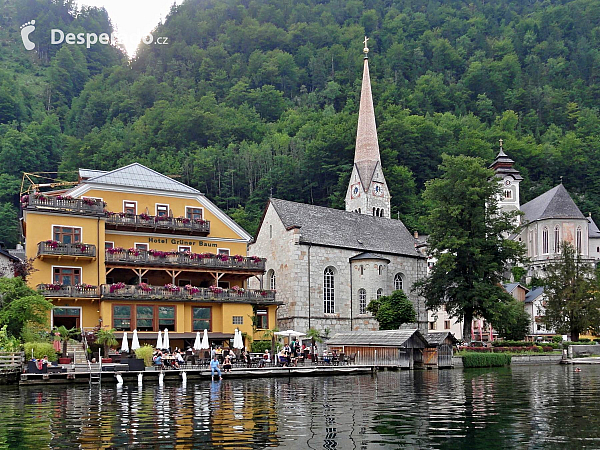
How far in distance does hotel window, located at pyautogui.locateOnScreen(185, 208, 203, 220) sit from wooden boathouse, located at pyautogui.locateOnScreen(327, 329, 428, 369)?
1360 cm

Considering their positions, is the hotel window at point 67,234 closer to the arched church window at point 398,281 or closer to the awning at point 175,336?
the awning at point 175,336

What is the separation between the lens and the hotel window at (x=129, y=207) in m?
50.2

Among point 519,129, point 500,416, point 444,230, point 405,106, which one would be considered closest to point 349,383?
point 500,416

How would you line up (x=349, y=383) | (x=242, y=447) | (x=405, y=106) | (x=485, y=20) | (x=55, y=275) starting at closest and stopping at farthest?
(x=242, y=447), (x=349, y=383), (x=55, y=275), (x=405, y=106), (x=485, y=20)

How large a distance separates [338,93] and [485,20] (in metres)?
54.6

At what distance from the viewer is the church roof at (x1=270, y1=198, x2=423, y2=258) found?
205 ft

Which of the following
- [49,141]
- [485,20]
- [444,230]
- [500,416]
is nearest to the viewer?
[500,416]

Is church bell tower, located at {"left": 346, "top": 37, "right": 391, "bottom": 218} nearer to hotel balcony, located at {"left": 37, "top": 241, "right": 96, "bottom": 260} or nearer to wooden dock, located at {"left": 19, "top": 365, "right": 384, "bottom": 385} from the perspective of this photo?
wooden dock, located at {"left": 19, "top": 365, "right": 384, "bottom": 385}

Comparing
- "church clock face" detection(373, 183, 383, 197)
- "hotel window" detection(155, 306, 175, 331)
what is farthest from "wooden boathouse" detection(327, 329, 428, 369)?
"church clock face" detection(373, 183, 383, 197)

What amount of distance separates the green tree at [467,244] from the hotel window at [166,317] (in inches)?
913

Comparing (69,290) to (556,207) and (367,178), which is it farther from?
(556,207)

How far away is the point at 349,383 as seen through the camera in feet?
118

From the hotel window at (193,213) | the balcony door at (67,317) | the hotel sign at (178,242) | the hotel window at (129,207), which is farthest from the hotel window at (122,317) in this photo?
the hotel window at (193,213)

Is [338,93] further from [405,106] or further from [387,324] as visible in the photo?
[387,324]
